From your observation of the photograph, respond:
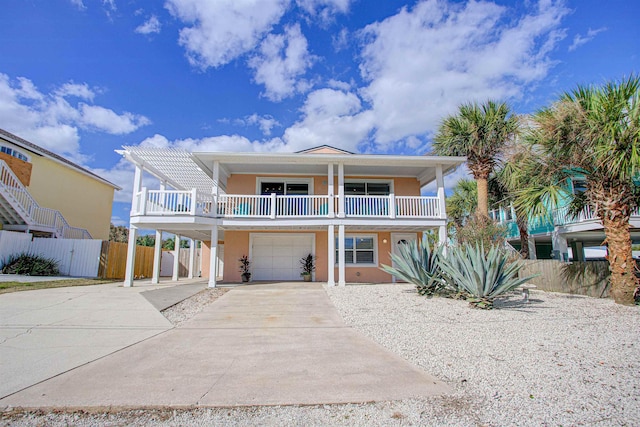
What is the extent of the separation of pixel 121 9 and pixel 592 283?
18263mm

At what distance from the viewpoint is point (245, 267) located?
14.0 m

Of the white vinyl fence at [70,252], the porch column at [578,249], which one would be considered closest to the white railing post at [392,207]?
the white vinyl fence at [70,252]

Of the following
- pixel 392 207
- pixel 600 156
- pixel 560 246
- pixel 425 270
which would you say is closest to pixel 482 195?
pixel 392 207

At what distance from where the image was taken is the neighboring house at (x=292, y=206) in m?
11.9

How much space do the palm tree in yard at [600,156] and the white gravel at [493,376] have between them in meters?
2.46

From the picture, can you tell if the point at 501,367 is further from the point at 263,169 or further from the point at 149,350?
the point at 263,169

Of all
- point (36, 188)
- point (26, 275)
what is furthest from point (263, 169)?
point (36, 188)

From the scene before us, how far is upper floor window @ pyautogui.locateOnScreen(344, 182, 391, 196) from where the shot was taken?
1540cm

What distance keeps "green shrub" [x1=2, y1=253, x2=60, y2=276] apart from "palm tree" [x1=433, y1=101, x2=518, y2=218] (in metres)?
19.0

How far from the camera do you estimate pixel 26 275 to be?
41.5ft

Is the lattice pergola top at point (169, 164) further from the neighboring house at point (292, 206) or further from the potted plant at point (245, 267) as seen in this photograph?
the potted plant at point (245, 267)

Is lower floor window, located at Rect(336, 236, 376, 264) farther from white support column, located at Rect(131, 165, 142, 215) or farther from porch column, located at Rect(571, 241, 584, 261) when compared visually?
porch column, located at Rect(571, 241, 584, 261)

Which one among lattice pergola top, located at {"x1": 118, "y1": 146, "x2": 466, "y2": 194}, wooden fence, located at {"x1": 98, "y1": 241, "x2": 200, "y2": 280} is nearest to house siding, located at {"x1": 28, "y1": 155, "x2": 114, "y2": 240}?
wooden fence, located at {"x1": 98, "y1": 241, "x2": 200, "y2": 280}

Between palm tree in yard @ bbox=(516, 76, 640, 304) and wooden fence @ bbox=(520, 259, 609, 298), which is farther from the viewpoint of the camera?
wooden fence @ bbox=(520, 259, 609, 298)
